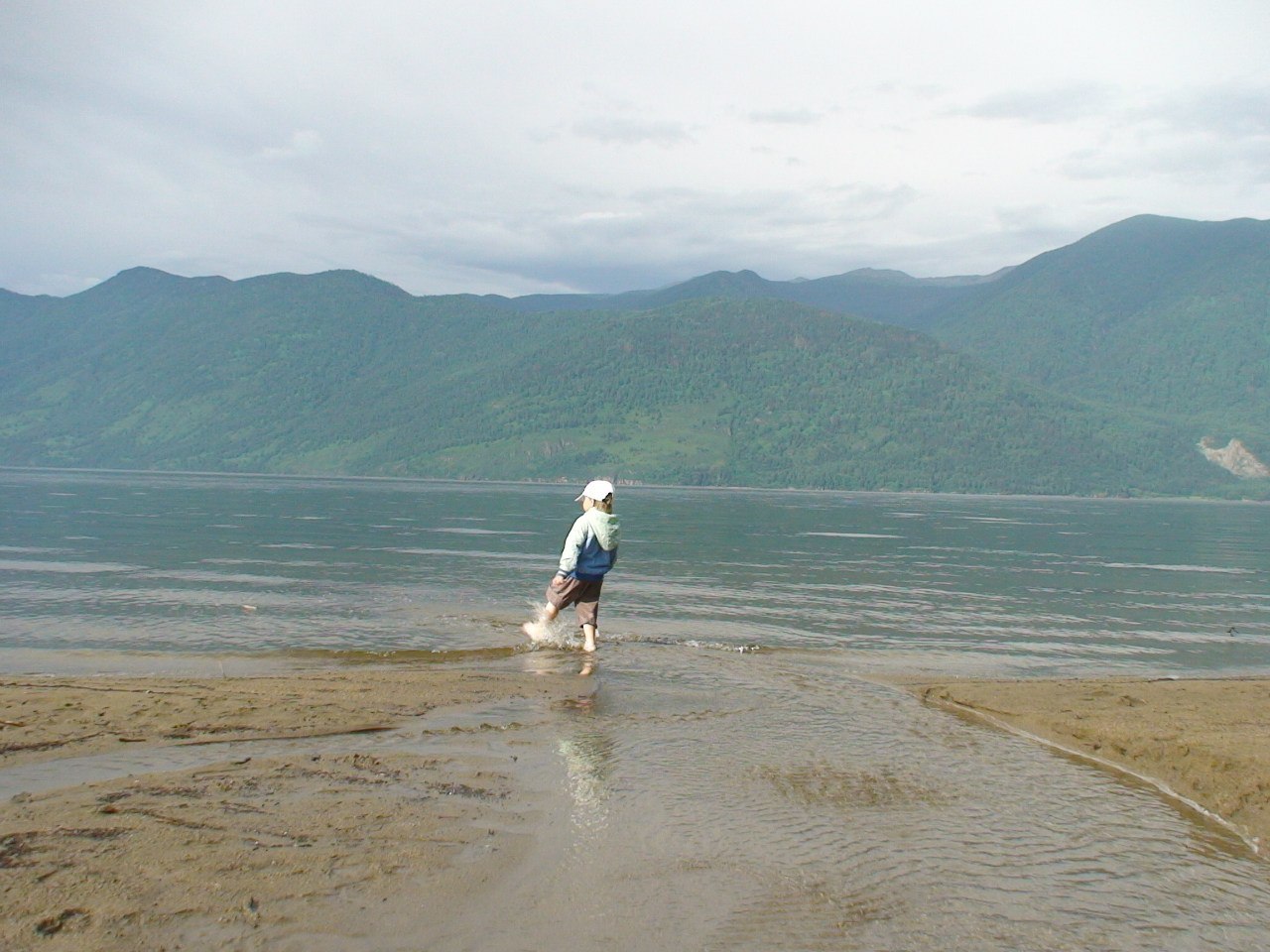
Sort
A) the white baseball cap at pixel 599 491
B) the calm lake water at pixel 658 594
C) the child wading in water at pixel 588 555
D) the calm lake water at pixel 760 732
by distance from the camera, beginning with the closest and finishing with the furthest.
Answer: the calm lake water at pixel 760 732, the white baseball cap at pixel 599 491, the child wading in water at pixel 588 555, the calm lake water at pixel 658 594

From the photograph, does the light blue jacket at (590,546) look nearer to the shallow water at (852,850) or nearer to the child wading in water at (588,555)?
the child wading in water at (588,555)

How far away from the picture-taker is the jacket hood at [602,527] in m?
16.8

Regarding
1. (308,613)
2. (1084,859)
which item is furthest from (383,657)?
(1084,859)

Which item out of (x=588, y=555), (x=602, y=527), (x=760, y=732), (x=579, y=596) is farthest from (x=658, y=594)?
(x=760, y=732)

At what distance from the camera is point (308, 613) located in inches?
912

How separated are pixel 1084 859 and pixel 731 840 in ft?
9.83

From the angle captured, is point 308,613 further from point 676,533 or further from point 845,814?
point 676,533

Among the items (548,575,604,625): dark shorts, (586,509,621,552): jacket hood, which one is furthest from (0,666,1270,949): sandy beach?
(586,509,621,552): jacket hood

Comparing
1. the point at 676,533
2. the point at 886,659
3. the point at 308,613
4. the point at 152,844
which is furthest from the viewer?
the point at 676,533

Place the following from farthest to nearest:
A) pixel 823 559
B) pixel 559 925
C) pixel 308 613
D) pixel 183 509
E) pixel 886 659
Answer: pixel 183 509 < pixel 823 559 < pixel 308 613 < pixel 886 659 < pixel 559 925

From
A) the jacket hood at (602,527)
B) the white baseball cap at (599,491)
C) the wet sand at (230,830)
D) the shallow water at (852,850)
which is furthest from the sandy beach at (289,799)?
the white baseball cap at (599,491)

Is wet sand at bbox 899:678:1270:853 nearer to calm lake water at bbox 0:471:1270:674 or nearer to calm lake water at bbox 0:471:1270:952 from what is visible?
calm lake water at bbox 0:471:1270:952

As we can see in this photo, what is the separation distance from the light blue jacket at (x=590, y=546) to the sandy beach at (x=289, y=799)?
244cm

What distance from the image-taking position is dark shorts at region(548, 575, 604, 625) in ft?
57.0
